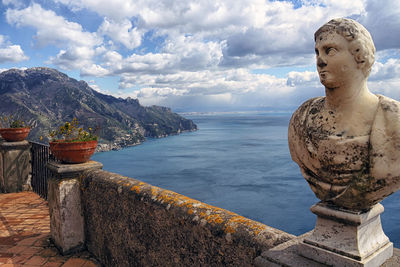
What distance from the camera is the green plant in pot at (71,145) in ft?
11.4

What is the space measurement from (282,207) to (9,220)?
40.7 meters

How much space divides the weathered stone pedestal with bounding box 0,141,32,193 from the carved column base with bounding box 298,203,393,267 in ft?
20.4

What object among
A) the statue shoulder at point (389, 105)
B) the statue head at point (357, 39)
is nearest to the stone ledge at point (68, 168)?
the statue head at point (357, 39)

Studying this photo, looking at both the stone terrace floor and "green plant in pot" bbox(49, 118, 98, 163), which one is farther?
"green plant in pot" bbox(49, 118, 98, 163)

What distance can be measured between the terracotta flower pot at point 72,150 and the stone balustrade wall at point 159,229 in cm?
24

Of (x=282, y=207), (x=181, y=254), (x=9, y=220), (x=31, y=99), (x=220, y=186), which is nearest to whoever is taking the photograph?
(x=181, y=254)

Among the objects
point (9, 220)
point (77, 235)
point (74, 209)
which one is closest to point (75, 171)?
point (74, 209)

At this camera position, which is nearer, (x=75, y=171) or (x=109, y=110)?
(x=75, y=171)

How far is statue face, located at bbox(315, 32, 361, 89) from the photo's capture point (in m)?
1.37

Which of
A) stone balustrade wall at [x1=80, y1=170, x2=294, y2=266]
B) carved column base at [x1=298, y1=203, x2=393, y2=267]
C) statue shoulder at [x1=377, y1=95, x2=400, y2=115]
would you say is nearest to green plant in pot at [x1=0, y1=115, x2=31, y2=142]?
stone balustrade wall at [x1=80, y1=170, x2=294, y2=266]

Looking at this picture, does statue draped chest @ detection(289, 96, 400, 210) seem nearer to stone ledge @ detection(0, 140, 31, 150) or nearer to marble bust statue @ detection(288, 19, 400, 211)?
marble bust statue @ detection(288, 19, 400, 211)

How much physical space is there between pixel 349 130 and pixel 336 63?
12.7 inches

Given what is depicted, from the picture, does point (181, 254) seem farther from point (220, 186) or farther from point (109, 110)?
point (109, 110)

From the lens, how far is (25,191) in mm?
6137
